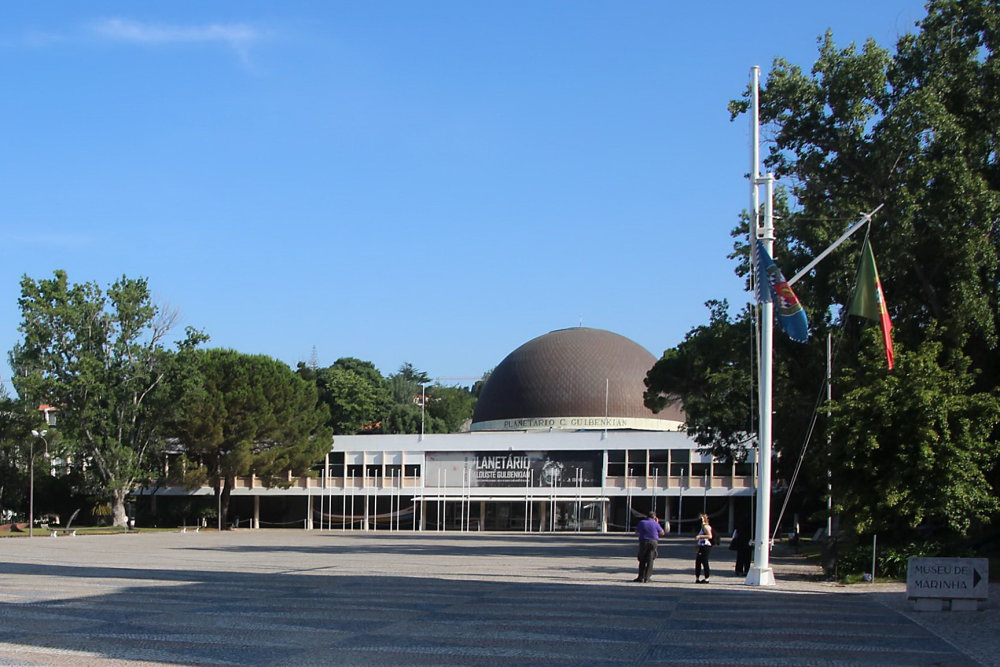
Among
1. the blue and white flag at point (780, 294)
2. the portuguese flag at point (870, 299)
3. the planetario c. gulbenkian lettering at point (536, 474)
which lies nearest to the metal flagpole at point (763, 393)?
the blue and white flag at point (780, 294)

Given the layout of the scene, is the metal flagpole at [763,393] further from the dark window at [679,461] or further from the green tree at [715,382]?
the dark window at [679,461]

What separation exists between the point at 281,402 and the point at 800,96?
43803 millimetres

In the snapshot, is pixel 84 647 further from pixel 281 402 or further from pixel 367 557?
pixel 281 402

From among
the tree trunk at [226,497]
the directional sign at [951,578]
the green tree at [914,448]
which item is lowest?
the tree trunk at [226,497]

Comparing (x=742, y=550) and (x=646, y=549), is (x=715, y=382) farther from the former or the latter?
→ (x=646, y=549)

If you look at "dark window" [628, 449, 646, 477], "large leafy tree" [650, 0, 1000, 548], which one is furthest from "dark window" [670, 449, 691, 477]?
"large leafy tree" [650, 0, 1000, 548]

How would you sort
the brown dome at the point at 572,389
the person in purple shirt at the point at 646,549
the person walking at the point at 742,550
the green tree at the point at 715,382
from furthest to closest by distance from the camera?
the brown dome at the point at 572,389, the green tree at the point at 715,382, the person walking at the point at 742,550, the person in purple shirt at the point at 646,549

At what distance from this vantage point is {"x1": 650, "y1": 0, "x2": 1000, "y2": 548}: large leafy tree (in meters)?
23.9

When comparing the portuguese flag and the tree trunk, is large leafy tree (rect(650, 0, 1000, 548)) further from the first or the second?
the tree trunk

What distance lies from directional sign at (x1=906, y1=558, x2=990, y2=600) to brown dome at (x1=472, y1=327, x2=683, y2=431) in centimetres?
5787

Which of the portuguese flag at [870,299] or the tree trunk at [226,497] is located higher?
the portuguese flag at [870,299]

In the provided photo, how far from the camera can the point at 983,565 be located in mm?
17969

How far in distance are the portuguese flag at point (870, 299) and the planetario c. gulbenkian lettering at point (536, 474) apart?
1577 inches

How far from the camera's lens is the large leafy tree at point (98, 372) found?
58.7 meters
